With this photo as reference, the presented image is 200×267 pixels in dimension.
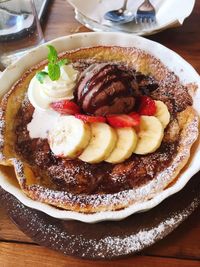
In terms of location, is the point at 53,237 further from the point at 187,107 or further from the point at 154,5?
the point at 154,5

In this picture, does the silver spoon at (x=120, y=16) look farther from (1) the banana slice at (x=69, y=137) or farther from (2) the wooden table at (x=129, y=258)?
(2) the wooden table at (x=129, y=258)

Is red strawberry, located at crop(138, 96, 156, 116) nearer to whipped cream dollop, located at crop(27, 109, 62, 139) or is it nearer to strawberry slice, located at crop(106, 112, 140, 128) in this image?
strawberry slice, located at crop(106, 112, 140, 128)

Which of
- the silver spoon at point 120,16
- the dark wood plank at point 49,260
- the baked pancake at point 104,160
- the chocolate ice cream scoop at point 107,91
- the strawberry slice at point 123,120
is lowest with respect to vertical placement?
the dark wood plank at point 49,260

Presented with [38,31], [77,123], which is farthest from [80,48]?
[77,123]

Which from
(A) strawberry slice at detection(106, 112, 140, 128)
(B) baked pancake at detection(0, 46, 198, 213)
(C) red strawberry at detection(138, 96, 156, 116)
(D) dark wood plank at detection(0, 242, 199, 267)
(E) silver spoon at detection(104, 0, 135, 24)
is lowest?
(D) dark wood plank at detection(0, 242, 199, 267)

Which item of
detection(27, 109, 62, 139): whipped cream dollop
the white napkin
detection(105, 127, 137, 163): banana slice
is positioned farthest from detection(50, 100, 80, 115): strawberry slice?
the white napkin

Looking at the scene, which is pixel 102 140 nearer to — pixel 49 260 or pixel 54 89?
pixel 54 89

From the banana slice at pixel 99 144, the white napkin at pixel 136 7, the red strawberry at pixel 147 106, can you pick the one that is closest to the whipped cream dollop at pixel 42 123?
the banana slice at pixel 99 144
